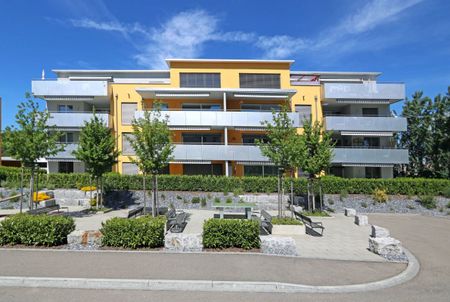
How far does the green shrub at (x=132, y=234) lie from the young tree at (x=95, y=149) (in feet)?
29.9

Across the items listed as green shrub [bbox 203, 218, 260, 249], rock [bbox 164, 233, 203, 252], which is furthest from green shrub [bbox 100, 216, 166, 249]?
green shrub [bbox 203, 218, 260, 249]

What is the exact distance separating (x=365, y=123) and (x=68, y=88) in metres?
28.5

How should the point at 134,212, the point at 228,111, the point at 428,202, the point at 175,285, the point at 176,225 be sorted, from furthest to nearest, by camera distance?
1. the point at 228,111
2. the point at 428,202
3. the point at 134,212
4. the point at 176,225
5. the point at 175,285

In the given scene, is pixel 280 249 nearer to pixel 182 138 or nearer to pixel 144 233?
pixel 144 233

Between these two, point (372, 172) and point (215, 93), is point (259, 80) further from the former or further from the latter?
point (372, 172)

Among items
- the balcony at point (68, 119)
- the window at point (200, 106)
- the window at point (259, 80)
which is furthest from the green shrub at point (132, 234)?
the window at point (259, 80)

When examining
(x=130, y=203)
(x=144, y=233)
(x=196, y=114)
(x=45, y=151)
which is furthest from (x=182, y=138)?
(x=144, y=233)

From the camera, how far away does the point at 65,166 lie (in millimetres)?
27203

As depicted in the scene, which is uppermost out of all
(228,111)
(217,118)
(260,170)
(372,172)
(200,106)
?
Result: (200,106)

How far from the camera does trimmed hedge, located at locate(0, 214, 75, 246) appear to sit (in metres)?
8.23

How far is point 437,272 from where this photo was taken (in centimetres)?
707

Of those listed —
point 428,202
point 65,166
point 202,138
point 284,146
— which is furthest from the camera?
point 65,166

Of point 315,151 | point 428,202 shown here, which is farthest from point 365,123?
point 315,151

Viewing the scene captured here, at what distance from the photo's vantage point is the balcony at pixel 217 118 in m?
24.8
